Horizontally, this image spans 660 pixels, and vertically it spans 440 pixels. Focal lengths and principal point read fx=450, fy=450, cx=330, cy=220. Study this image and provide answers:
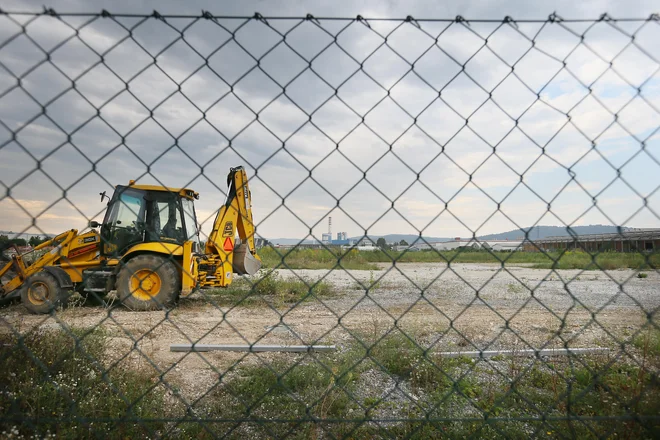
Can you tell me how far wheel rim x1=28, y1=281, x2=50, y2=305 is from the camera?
759 centimetres

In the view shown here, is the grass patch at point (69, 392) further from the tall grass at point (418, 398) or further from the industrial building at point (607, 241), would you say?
the industrial building at point (607, 241)

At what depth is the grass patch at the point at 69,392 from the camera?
229 centimetres

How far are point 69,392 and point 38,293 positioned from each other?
19.2 ft

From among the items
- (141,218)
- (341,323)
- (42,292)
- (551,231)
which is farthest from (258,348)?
(42,292)

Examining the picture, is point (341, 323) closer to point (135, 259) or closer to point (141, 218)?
point (135, 259)

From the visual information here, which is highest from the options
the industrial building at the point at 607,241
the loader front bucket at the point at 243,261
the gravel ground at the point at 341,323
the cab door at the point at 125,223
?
the cab door at the point at 125,223

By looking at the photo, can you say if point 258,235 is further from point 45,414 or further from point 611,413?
point 611,413

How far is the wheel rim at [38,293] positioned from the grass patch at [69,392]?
189 inches

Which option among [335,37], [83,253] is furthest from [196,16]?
[83,253]

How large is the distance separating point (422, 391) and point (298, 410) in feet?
3.63

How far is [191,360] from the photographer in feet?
15.4

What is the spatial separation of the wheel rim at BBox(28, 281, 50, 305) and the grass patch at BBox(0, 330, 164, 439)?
15.8 feet

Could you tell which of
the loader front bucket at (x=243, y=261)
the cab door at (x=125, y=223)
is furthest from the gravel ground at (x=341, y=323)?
the cab door at (x=125, y=223)

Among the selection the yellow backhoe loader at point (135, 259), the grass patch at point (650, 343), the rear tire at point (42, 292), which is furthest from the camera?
the yellow backhoe loader at point (135, 259)
